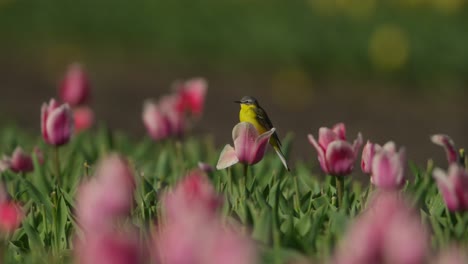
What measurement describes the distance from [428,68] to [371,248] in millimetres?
7841

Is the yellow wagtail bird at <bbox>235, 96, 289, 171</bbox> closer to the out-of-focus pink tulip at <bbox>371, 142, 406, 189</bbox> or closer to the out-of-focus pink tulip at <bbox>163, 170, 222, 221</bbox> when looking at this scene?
the out-of-focus pink tulip at <bbox>371, 142, 406, 189</bbox>

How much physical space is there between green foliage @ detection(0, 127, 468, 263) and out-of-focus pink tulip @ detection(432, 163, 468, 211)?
89mm

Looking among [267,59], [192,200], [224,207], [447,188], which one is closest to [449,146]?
[447,188]

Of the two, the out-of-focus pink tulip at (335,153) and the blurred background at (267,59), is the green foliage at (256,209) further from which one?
the blurred background at (267,59)

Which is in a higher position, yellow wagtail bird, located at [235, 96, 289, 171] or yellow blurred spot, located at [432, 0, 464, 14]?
yellow wagtail bird, located at [235, 96, 289, 171]

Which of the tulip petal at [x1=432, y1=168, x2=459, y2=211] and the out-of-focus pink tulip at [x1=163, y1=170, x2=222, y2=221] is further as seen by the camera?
the tulip petal at [x1=432, y1=168, x2=459, y2=211]

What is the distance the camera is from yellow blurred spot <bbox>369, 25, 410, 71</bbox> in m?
8.98

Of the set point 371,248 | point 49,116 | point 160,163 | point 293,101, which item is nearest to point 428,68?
point 293,101

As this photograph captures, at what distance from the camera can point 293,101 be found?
886 centimetres

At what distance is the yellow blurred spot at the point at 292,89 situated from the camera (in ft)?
28.8

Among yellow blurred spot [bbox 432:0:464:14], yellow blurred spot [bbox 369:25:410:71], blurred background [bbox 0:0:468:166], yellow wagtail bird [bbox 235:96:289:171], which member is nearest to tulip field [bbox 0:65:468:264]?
yellow wagtail bird [bbox 235:96:289:171]

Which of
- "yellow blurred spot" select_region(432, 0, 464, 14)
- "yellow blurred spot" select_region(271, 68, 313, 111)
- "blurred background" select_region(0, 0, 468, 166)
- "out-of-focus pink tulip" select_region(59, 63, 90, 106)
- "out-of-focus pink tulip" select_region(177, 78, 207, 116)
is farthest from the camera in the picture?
"yellow blurred spot" select_region(432, 0, 464, 14)

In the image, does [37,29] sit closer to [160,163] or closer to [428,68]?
[428,68]

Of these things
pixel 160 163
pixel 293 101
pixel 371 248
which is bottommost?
pixel 293 101
